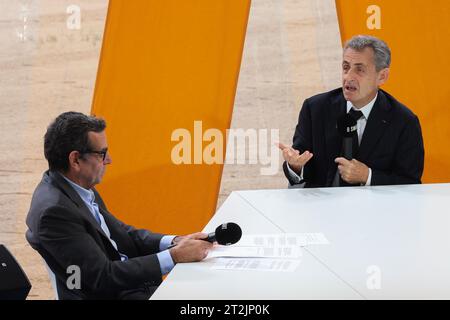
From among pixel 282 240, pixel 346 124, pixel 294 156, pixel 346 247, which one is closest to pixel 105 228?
pixel 282 240

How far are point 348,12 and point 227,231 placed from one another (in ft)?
7.35

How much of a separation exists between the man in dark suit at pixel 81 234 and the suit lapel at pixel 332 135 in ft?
4.56

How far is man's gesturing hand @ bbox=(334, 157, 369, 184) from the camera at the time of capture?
3633 millimetres

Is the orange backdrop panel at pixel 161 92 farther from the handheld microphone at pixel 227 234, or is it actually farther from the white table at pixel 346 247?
the handheld microphone at pixel 227 234

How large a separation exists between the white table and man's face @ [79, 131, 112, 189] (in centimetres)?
50

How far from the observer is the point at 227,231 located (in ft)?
8.39

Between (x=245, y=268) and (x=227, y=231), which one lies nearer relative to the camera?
(x=245, y=268)

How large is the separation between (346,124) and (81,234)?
148 centimetres

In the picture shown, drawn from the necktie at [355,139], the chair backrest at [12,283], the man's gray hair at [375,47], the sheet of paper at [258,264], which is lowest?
the chair backrest at [12,283]

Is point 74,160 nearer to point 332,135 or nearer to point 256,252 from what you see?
point 256,252

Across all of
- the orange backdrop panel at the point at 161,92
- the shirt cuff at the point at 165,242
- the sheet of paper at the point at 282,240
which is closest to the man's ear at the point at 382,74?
the orange backdrop panel at the point at 161,92

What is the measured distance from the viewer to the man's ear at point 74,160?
2662mm

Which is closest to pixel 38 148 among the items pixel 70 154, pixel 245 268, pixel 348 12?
pixel 348 12
